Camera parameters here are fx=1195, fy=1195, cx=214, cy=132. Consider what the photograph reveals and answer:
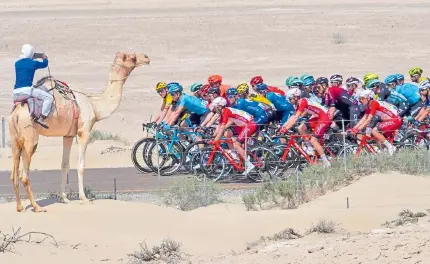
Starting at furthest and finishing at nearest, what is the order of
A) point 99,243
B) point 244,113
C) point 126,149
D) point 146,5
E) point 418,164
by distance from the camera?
1. point 146,5
2. point 126,149
3. point 244,113
4. point 418,164
5. point 99,243

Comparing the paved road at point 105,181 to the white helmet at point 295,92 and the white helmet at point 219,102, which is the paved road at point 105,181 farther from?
the white helmet at point 295,92

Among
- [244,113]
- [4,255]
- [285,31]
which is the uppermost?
[285,31]

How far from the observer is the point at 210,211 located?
18.6 meters

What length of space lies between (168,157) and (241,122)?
2119 millimetres

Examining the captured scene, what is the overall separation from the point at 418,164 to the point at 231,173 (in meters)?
4.11

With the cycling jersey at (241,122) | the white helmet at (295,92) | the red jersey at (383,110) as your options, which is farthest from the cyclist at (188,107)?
the red jersey at (383,110)

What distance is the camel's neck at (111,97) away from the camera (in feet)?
63.1

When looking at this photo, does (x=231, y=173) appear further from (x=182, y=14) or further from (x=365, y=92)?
(x=182, y=14)

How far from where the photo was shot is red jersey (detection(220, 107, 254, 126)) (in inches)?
917

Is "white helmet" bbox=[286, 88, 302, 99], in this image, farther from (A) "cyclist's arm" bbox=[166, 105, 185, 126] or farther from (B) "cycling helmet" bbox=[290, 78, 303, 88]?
(A) "cyclist's arm" bbox=[166, 105, 185, 126]

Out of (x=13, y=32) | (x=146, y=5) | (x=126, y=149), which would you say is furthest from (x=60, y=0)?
(x=126, y=149)

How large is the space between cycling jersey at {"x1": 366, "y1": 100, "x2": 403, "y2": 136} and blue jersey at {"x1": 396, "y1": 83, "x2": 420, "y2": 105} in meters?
1.67

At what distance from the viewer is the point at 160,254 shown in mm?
15656

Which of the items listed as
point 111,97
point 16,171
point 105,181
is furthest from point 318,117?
point 16,171
